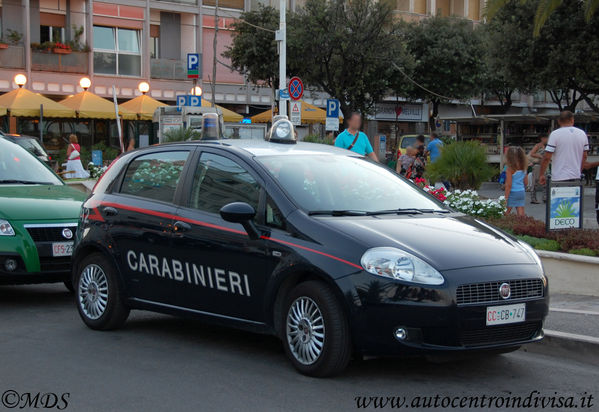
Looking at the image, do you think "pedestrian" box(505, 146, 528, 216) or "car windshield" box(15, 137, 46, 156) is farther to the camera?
"car windshield" box(15, 137, 46, 156)

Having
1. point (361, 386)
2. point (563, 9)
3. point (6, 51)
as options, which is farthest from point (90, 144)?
point (361, 386)

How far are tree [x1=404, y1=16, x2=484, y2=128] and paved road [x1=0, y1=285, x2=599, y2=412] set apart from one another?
43.0m

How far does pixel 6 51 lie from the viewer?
38.1 meters

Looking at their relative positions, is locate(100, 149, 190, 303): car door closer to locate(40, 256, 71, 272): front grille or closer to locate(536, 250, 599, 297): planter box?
locate(40, 256, 71, 272): front grille

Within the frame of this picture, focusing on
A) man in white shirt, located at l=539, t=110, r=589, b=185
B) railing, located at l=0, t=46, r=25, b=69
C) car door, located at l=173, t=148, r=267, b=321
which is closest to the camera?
car door, located at l=173, t=148, r=267, b=321

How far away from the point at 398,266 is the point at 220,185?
185 centimetres

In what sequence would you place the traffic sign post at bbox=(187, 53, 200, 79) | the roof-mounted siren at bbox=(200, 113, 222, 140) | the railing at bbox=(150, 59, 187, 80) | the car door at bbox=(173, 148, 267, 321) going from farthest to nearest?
the railing at bbox=(150, 59, 187, 80) → the traffic sign post at bbox=(187, 53, 200, 79) → the roof-mounted siren at bbox=(200, 113, 222, 140) → the car door at bbox=(173, 148, 267, 321)

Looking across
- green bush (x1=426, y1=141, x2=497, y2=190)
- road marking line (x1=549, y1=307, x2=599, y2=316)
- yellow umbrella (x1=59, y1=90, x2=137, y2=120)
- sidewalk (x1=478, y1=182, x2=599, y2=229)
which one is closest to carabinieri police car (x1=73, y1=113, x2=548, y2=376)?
road marking line (x1=549, y1=307, x2=599, y2=316)

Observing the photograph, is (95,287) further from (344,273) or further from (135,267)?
(344,273)

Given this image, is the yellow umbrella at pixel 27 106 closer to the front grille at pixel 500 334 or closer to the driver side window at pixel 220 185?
the driver side window at pixel 220 185

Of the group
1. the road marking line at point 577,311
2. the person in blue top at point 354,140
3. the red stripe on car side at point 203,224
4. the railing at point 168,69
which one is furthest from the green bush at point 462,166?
the railing at point 168,69

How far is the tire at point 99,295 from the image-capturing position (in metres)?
7.50

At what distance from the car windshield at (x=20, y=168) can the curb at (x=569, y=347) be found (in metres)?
5.97

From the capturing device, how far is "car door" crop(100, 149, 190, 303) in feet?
23.2
